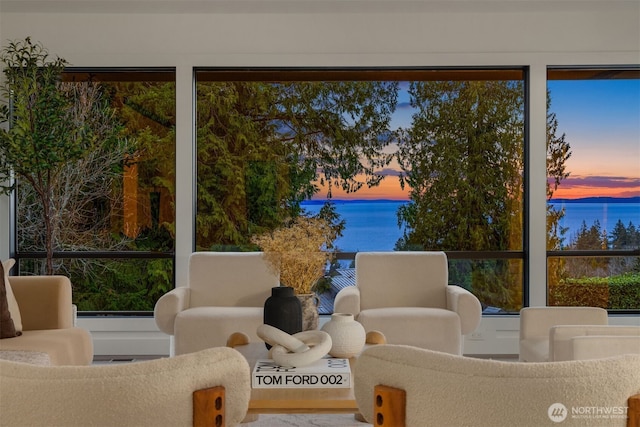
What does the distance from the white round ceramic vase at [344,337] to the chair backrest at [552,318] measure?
4.07 feet

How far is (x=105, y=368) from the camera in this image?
117 cm

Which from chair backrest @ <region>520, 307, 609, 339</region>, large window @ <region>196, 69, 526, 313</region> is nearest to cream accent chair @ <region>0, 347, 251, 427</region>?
chair backrest @ <region>520, 307, 609, 339</region>

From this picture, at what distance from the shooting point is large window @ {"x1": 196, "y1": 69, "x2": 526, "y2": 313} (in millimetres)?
5613

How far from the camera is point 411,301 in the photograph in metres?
4.89

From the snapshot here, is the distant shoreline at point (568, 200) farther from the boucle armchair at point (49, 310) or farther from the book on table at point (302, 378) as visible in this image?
the book on table at point (302, 378)

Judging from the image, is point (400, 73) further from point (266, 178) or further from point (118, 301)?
point (118, 301)

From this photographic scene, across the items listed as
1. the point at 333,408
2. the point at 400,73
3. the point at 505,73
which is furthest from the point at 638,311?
the point at 333,408

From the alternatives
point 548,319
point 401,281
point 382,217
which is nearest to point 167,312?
point 401,281

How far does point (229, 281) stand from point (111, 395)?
145 inches

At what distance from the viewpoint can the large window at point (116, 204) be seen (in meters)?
5.54

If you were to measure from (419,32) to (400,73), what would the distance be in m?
0.38

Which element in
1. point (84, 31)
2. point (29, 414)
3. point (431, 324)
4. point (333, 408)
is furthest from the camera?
point (84, 31)

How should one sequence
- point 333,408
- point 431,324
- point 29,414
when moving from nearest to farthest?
1. point 29,414
2. point 333,408
3. point 431,324

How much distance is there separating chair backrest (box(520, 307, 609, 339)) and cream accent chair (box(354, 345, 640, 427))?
8.51ft
